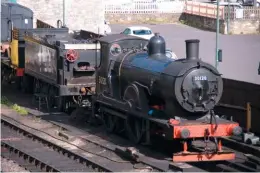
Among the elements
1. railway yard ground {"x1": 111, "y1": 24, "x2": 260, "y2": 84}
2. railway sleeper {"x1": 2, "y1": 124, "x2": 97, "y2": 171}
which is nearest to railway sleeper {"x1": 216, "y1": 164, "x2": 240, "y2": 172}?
railway sleeper {"x1": 2, "y1": 124, "x2": 97, "y2": 171}

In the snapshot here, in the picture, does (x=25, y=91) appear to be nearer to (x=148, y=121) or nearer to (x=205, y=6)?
(x=148, y=121)

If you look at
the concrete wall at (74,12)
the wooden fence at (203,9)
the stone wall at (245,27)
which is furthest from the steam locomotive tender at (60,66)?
the wooden fence at (203,9)

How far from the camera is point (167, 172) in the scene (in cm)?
1480

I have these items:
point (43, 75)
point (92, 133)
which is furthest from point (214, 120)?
point (43, 75)

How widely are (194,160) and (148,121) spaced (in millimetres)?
1733

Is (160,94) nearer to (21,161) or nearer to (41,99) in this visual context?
(21,161)

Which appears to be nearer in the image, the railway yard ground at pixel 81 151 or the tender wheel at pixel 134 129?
the railway yard ground at pixel 81 151

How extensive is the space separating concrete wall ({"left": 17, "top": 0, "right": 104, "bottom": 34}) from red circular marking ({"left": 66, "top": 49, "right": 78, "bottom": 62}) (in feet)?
72.1

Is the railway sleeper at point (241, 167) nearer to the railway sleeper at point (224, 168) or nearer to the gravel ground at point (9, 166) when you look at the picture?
the railway sleeper at point (224, 168)

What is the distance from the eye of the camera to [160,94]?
16.6 metres

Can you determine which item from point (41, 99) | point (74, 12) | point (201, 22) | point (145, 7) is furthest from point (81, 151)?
point (145, 7)

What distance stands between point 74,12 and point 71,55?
75.3ft

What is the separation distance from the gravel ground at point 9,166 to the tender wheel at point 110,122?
→ 331 cm

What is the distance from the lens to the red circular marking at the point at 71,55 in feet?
72.6
